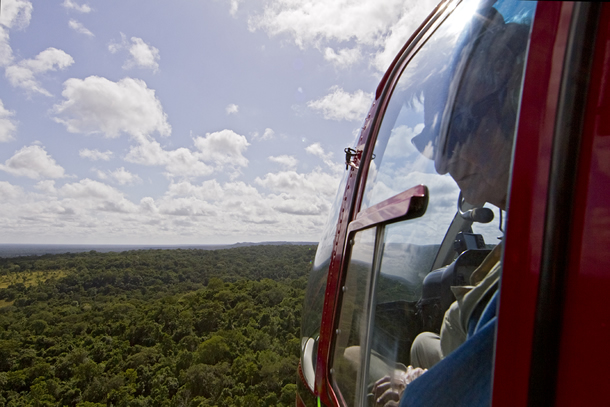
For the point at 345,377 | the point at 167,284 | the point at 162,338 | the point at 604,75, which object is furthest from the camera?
the point at 167,284

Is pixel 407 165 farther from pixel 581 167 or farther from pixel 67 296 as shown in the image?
pixel 67 296

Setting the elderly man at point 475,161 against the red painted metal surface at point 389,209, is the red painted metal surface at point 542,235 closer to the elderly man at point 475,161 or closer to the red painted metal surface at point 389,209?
the elderly man at point 475,161

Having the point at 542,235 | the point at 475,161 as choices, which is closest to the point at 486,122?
the point at 475,161

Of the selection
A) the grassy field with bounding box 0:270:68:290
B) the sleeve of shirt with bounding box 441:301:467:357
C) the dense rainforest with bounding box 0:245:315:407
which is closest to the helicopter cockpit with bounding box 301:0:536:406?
the sleeve of shirt with bounding box 441:301:467:357

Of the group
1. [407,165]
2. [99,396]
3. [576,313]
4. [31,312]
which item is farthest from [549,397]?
[31,312]

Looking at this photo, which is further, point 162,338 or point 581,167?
point 162,338

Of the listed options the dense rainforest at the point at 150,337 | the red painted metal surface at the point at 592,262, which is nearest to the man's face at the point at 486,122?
the red painted metal surface at the point at 592,262

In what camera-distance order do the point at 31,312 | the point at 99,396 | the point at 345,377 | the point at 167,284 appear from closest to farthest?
the point at 345,377 < the point at 99,396 < the point at 31,312 < the point at 167,284
